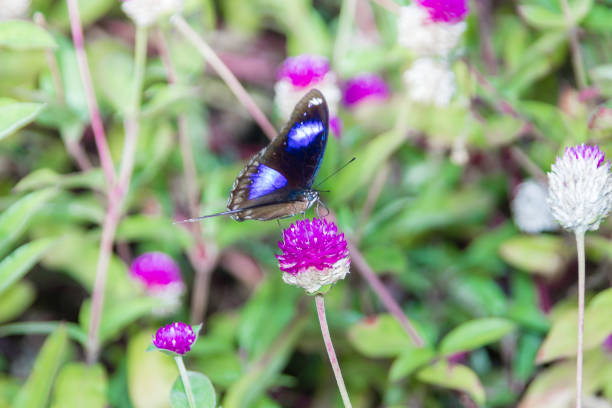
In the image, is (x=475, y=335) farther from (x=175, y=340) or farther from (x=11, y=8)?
(x=11, y=8)

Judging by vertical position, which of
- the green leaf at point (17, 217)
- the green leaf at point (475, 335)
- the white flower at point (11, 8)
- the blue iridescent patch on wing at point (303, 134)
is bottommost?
the green leaf at point (475, 335)

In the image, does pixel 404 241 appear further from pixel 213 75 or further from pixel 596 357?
pixel 213 75

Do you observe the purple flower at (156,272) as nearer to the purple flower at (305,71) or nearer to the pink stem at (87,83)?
the pink stem at (87,83)

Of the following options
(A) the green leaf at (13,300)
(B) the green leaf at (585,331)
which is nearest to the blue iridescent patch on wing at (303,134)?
(B) the green leaf at (585,331)

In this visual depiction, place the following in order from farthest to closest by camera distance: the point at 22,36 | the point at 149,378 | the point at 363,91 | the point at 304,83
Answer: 1. the point at 363,91
2. the point at 304,83
3. the point at 149,378
4. the point at 22,36

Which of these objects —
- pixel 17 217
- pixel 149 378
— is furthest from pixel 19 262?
pixel 149 378

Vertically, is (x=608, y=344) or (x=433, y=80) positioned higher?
(x=433, y=80)
